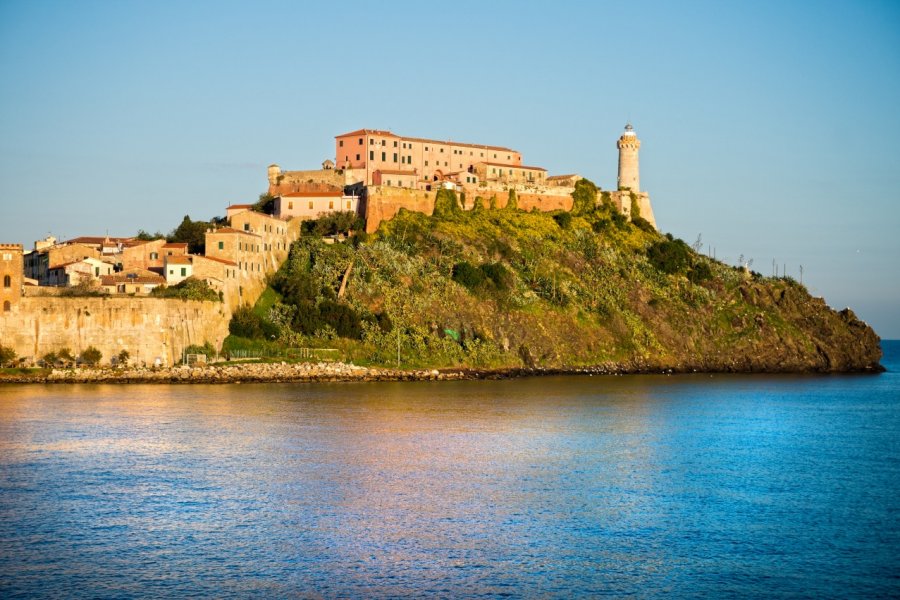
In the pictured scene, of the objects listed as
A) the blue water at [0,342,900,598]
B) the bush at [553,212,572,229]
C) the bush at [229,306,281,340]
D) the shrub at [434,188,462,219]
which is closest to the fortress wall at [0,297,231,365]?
the bush at [229,306,281,340]

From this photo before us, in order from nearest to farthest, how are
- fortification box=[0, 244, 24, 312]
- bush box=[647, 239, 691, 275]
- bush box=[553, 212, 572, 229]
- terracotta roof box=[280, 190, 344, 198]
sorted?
fortification box=[0, 244, 24, 312], terracotta roof box=[280, 190, 344, 198], bush box=[647, 239, 691, 275], bush box=[553, 212, 572, 229]

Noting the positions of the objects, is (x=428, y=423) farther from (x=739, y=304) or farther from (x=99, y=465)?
(x=739, y=304)

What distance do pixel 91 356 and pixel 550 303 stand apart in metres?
30.8

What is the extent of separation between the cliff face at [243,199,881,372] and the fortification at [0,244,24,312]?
560 inches

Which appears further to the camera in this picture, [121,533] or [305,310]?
[305,310]

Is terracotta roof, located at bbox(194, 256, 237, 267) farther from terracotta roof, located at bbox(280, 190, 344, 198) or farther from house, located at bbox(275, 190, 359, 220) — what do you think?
terracotta roof, located at bbox(280, 190, 344, 198)

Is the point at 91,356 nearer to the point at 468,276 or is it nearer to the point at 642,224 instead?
the point at 468,276

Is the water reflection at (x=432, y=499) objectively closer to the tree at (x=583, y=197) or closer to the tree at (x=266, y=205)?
the tree at (x=266, y=205)

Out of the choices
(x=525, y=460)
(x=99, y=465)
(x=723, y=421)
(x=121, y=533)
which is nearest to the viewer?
(x=121, y=533)

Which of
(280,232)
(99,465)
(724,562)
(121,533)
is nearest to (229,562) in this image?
(121,533)

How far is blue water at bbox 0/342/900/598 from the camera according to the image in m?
18.3

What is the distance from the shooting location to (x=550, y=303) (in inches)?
2729

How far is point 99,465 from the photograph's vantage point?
28891 millimetres

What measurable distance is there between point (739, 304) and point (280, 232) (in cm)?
3578
